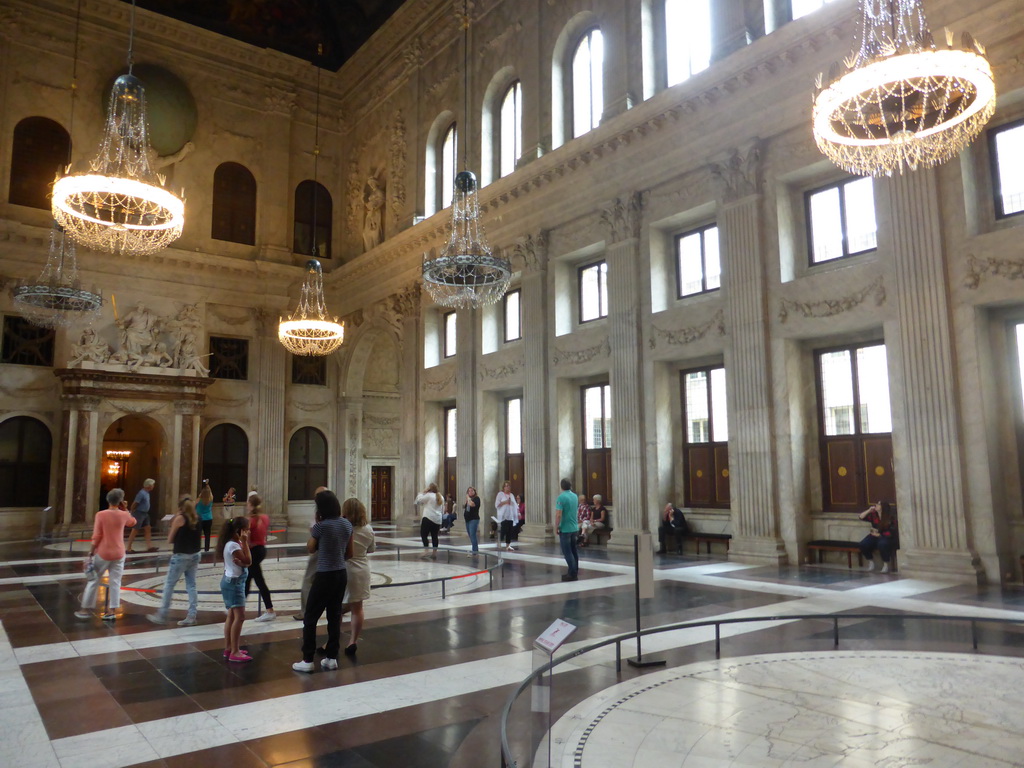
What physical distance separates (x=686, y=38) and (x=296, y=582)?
1297 cm

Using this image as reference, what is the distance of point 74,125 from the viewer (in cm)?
2289

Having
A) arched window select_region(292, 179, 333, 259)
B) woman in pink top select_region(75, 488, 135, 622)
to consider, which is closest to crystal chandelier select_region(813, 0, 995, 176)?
woman in pink top select_region(75, 488, 135, 622)

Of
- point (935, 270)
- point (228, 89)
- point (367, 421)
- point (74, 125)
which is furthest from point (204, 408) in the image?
point (935, 270)

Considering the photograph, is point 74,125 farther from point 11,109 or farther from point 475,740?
point 475,740

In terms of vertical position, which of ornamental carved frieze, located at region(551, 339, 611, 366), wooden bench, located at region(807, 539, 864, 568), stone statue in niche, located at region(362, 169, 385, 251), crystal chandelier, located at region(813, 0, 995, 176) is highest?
stone statue in niche, located at region(362, 169, 385, 251)

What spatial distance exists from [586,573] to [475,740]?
742cm

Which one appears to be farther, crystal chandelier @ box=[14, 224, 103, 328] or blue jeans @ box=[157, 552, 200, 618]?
crystal chandelier @ box=[14, 224, 103, 328]

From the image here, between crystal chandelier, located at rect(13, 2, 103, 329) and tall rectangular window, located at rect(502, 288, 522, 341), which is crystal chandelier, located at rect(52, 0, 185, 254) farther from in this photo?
tall rectangular window, located at rect(502, 288, 522, 341)

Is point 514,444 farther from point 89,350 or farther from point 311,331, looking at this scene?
point 89,350

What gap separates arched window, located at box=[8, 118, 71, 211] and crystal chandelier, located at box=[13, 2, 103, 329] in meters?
0.42

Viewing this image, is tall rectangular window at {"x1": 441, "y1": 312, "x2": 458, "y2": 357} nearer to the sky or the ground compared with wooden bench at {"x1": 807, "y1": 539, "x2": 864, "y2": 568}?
nearer to the sky

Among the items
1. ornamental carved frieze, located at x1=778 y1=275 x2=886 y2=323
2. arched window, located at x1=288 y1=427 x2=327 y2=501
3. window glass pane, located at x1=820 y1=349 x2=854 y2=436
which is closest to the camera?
ornamental carved frieze, located at x1=778 y1=275 x2=886 y2=323

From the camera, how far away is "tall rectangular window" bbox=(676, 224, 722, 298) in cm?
1488

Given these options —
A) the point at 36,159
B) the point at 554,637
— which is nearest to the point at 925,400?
the point at 554,637
